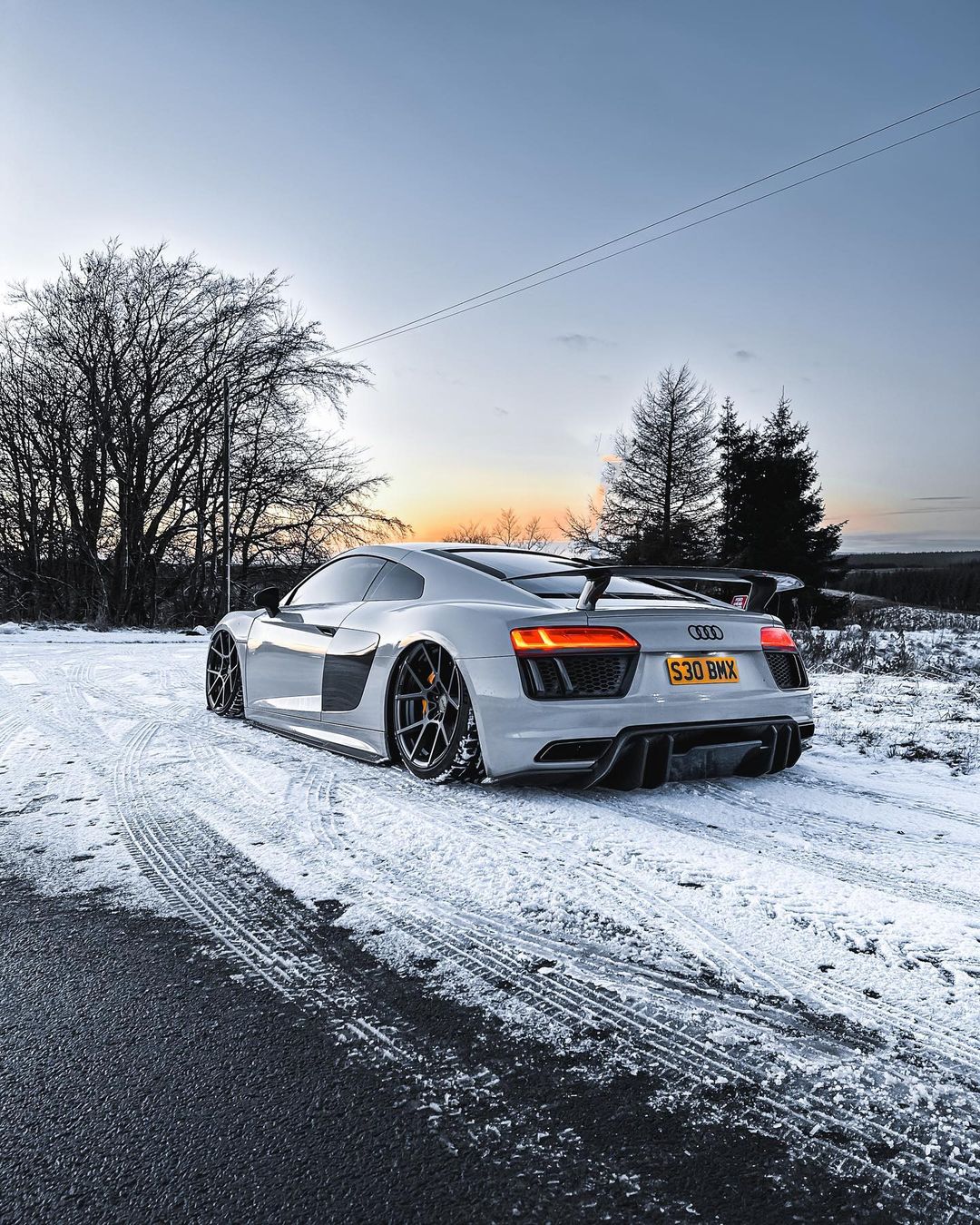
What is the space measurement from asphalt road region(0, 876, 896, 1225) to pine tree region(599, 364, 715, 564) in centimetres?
3649

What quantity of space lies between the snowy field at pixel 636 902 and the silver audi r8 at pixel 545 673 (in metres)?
0.21

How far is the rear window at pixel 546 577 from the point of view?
4.16 metres

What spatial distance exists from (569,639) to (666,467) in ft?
118

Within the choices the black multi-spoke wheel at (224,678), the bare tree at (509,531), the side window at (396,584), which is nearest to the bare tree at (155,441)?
the bare tree at (509,531)

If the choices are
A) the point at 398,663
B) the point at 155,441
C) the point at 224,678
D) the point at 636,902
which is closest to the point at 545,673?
the point at 398,663

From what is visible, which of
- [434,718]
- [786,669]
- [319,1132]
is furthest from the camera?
[786,669]

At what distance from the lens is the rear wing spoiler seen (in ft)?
12.3

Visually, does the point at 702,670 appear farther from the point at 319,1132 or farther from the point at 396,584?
the point at 319,1132

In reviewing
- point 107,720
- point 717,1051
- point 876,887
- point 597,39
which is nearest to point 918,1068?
point 717,1051

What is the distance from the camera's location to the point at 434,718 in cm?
409

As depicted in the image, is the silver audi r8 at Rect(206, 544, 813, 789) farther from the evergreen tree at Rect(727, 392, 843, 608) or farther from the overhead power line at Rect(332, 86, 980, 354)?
the evergreen tree at Rect(727, 392, 843, 608)

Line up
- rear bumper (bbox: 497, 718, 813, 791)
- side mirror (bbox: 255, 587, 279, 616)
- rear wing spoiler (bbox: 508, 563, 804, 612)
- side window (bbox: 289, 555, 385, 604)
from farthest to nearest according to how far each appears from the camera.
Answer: side mirror (bbox: 255, 587, 279, 616)
side window (bbox: 289, 555, 385, 604)
rear wing spoiler (bbox: 508, 563, 804, 612)
rear bumper (bbox: 497, 718, 813, 791)

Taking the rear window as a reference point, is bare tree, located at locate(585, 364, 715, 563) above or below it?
above

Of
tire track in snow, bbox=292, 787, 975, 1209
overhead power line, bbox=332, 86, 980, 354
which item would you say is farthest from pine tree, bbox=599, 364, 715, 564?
tire track in snow, bbox=292, 787, 975, 1209
